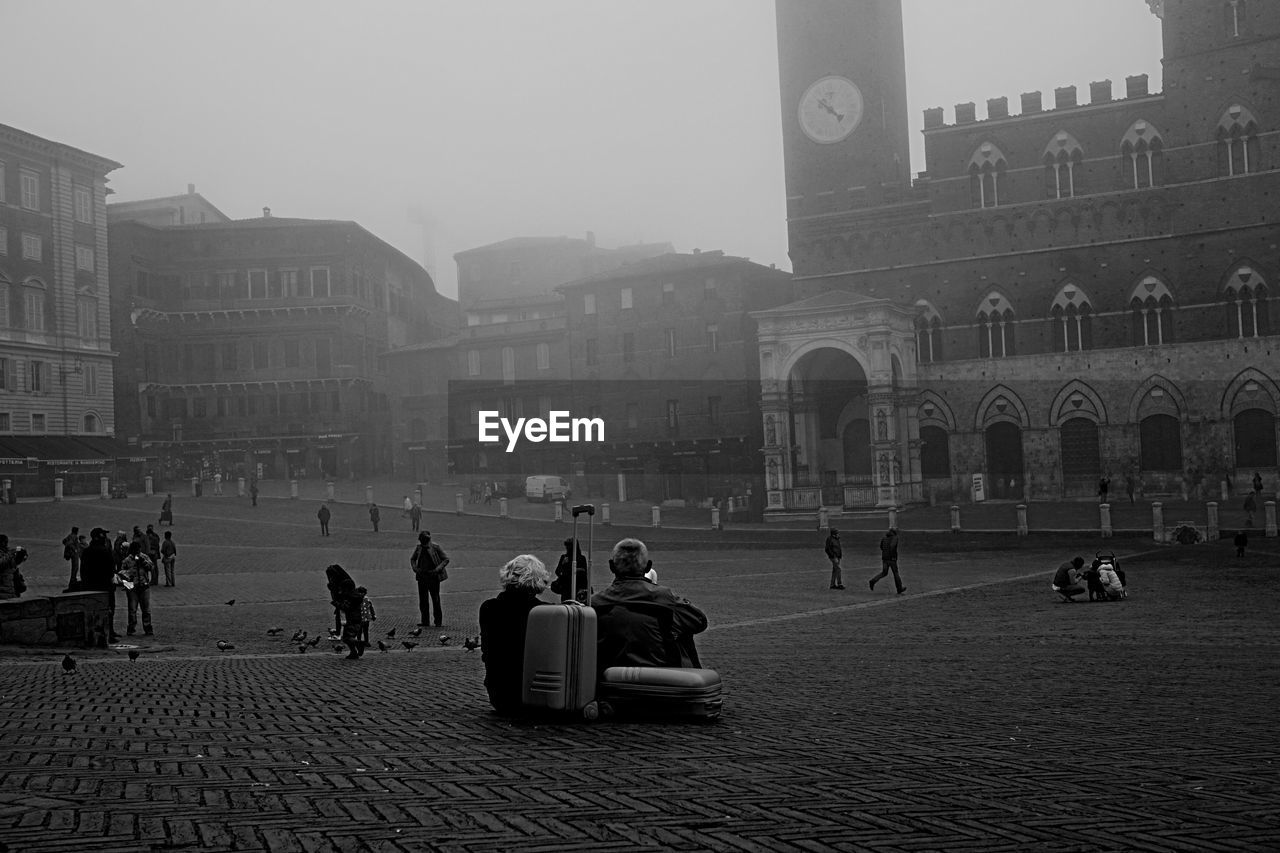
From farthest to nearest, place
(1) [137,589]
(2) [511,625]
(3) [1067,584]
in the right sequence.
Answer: (3) [1067,584] < (1) [137,589] < (2) [511,625]

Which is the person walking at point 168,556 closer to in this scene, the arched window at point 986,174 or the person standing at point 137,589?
the person standing at point 137,589

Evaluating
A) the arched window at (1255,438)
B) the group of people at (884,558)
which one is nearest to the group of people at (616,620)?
the group of people at (884,558)

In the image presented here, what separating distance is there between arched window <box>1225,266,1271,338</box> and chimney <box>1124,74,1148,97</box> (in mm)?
8098

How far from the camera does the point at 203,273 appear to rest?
238 ft

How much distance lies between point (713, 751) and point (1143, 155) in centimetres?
4814

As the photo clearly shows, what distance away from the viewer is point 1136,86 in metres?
50.0

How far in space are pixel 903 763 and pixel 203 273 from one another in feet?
235

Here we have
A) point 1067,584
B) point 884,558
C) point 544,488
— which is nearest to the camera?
point 1067,584

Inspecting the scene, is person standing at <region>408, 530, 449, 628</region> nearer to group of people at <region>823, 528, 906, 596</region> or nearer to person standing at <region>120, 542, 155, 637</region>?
person standing at <region>120, 542, 155, 637</region>

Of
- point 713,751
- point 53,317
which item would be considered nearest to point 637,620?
point 713,751

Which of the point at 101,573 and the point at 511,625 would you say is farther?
the point at 101,573

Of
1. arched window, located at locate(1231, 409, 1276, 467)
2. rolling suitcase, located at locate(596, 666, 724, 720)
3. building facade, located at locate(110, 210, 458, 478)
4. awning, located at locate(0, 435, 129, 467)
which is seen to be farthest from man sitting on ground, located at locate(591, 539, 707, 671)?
building facade, located at locate(110, 210, 458, 478)

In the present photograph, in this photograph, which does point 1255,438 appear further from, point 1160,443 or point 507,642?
point 507,642

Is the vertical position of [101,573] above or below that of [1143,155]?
below
